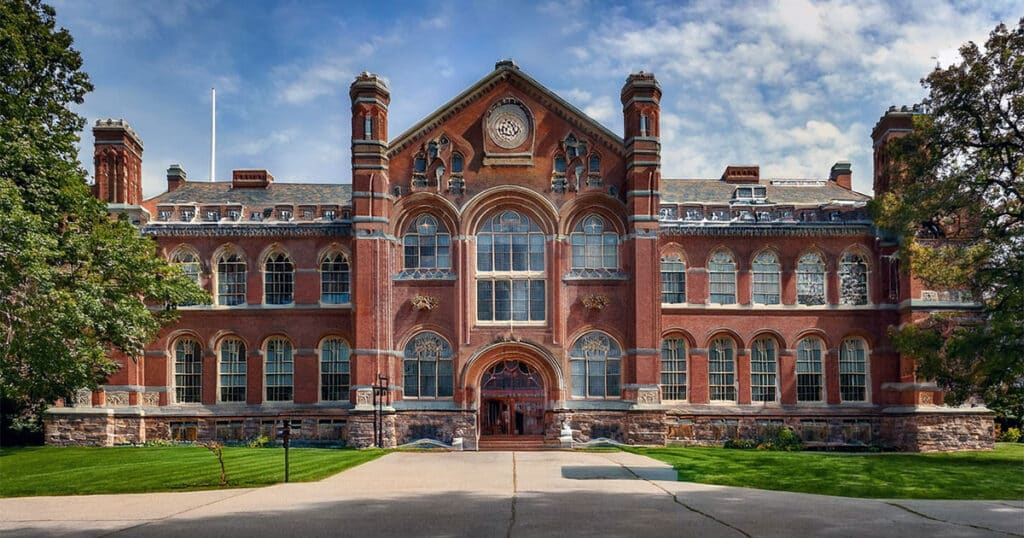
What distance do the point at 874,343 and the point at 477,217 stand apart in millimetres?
17665

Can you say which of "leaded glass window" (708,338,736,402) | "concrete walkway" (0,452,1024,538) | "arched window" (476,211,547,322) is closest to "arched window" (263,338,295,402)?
"arched window" (476,211,547,322)

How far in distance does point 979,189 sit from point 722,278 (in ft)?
40.3

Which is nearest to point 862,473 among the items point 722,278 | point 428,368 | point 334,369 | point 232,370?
point 722,278

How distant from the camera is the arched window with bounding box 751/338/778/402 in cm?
3819

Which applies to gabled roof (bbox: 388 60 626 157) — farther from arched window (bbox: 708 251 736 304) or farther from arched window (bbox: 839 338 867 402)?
arched window (bbox: 839 338 867 402)

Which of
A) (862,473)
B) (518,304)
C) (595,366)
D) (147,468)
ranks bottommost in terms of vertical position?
(862,473)

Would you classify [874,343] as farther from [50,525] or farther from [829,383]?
[50,525]

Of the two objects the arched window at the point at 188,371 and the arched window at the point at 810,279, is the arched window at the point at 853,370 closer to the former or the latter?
the arched window at the point at 810,279

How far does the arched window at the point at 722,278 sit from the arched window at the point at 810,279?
282cm

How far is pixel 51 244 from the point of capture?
81.5ft

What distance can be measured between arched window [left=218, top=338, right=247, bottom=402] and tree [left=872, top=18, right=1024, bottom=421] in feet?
86.2

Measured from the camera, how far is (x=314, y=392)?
38.1 m

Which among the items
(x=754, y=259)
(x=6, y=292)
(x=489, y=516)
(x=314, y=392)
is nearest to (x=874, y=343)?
(x=754, y=259)

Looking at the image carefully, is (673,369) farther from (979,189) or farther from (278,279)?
(278,279)
